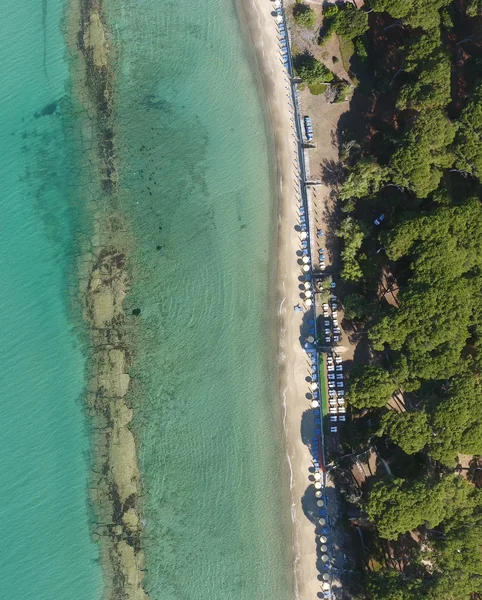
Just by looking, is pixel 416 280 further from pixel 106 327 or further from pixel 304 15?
pixel 106 327

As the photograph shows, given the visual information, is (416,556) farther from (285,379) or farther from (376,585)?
(285,379)

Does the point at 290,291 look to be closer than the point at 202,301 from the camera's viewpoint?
Yes

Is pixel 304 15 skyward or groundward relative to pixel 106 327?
skyward

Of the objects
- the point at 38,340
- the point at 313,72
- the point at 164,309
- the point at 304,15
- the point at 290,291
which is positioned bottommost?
the point at 38,340

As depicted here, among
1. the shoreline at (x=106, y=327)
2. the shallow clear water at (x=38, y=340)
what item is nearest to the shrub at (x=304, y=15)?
the shoreline at (x=106, y=327)

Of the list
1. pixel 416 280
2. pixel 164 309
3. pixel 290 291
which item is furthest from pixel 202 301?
pixel 416 280

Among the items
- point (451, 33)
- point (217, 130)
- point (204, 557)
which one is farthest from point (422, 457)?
point (451, 33)

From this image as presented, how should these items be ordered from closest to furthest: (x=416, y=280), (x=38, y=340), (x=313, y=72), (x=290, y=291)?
(x=416, y=280) < (x=313, y=72) < (x=290, y=291) < (x=38, y=340)
